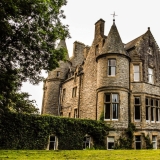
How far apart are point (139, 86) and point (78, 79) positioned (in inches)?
362

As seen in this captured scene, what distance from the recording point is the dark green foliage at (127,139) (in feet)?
68.3

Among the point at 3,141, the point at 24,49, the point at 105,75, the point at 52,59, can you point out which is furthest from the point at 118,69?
the point at 3,141

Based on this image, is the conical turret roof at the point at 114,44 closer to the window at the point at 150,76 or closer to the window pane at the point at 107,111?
the window at the point at 150,76

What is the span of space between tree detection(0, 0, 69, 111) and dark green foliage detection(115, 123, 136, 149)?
10206 millimetres

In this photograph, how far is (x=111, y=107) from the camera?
21.9m

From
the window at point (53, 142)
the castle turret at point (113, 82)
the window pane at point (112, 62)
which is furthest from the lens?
the window pane at point (112, 62)

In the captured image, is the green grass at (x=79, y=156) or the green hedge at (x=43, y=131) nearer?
the green grass at (x=79, y=156)

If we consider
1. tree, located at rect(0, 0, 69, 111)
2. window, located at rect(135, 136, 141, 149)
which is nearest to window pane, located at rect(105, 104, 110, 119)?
window, located at rect(135, 136, 141, 149)

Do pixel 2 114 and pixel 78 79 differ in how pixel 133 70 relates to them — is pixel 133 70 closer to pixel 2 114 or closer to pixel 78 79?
pixel 78 79

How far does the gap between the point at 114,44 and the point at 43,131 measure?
12002 millimetres

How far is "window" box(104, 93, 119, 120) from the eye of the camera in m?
21.9

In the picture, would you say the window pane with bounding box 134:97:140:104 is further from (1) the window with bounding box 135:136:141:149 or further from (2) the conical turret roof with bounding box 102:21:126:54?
(2) the conical turret roof with bounding box 102:21:126:54

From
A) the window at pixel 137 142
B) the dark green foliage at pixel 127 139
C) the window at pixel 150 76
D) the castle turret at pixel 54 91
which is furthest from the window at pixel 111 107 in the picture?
the castle turret at pixel 54 91

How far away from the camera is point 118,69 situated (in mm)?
22859
